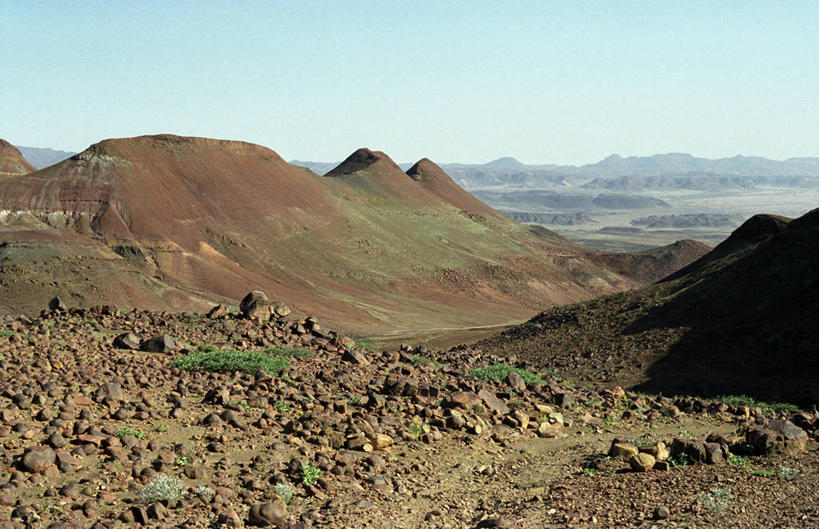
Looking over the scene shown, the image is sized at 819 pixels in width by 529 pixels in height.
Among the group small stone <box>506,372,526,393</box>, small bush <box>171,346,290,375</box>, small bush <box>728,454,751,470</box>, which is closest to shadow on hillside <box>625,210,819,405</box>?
small stone <box>506,372,526,393</box>

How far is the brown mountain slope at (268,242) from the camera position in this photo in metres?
45.2

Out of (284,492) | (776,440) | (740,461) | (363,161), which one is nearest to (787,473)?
(740,461)

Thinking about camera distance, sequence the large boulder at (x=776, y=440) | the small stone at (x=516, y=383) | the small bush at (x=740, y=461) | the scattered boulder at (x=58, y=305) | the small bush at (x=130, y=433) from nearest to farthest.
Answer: the small bush at (x=130, y=433), the small bush at (x=740, y=461), the large boulder at (x=776, y=440), the small stone at (x=516, y=383), the scattered boulder at (x=58, y=305)

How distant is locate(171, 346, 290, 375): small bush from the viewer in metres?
12.8

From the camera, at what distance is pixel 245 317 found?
19.1 m

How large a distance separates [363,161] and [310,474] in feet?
292

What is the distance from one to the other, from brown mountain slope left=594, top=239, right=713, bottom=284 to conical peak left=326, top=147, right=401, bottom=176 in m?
28.8

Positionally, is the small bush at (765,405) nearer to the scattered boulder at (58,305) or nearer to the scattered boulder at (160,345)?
the scattered boulder at (160,345)

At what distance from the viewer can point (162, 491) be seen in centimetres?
748

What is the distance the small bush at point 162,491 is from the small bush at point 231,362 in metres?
4.90

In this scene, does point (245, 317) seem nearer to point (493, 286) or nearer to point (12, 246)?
point (12, 246)

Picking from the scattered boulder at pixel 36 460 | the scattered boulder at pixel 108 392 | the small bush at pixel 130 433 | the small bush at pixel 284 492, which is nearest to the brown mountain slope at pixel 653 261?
the scattered boulder at pixel 108 392

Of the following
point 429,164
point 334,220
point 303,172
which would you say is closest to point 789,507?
point 334,220

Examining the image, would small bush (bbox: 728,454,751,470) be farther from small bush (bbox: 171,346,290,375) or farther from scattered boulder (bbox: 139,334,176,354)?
scattered boulder (bbox: 139,334,176,354)
